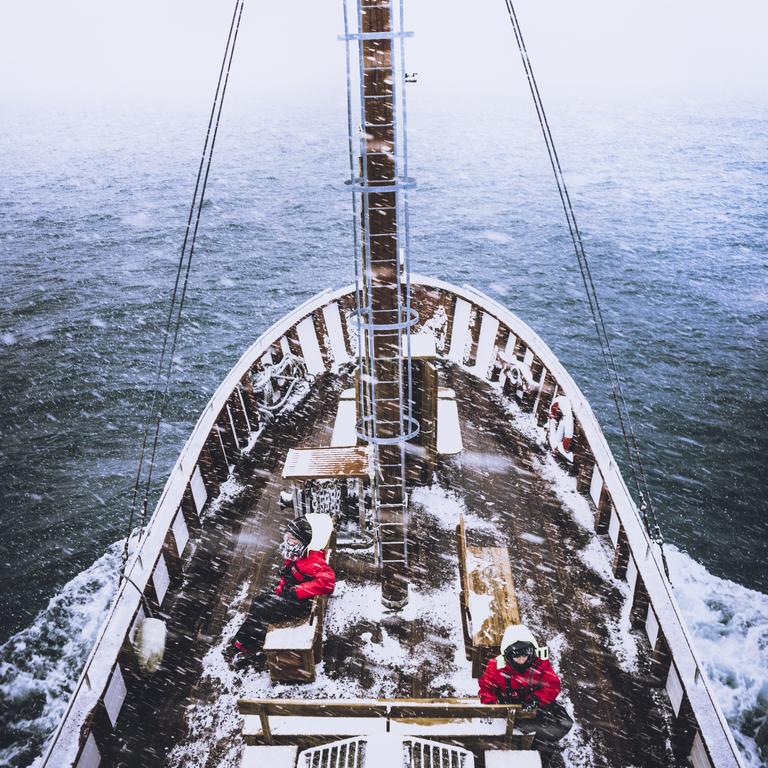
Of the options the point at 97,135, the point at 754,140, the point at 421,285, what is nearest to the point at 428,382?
the point at 421,285

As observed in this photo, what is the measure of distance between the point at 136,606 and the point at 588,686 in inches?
183

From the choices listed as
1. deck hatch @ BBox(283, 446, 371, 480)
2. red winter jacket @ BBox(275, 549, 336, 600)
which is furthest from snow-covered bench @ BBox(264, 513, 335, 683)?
deck hatch @ BBox(283, 446, 371, 480)

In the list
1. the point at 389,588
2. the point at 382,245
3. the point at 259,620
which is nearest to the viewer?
the point at 382,245

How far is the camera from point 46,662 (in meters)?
10.7

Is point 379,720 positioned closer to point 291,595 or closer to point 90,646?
point 291,595

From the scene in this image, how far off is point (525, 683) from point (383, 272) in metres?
3.68

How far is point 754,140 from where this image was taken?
7706 centimetres

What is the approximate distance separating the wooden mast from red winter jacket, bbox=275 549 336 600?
664mm

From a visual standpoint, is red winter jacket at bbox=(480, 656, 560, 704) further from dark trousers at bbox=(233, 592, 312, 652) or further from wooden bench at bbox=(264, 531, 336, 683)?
dark trousers at bbox=(233, 592, 312, 652)

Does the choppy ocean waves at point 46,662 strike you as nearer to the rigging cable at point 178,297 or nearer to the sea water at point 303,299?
the sea water at point 303,299

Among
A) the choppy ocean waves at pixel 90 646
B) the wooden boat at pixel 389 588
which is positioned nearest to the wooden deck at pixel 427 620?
the wooden boat at pixel 389 588

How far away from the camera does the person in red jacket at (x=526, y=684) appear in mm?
4793

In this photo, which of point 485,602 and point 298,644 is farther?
point 485,602

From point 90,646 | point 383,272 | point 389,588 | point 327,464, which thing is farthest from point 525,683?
point 90,646
